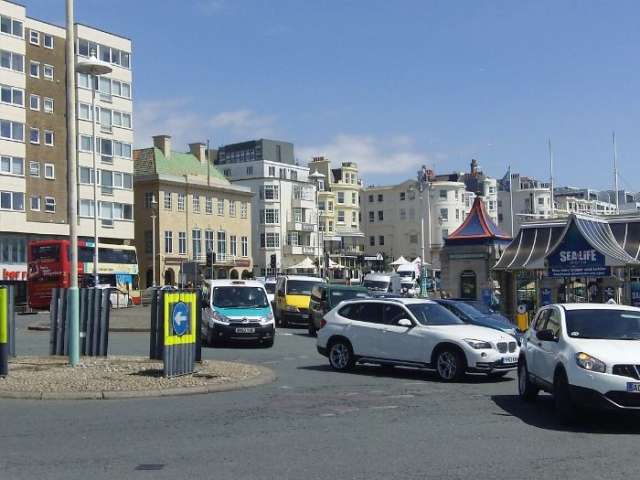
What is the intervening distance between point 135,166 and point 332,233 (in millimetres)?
34297

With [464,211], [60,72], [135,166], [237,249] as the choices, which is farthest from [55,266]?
[464,211]

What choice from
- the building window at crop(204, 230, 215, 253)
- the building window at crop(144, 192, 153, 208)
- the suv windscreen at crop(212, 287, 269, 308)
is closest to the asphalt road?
the suv windscreen at crop(212, 287, 269, 308)

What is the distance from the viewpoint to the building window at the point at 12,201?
5931 cm

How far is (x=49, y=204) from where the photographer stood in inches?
2475

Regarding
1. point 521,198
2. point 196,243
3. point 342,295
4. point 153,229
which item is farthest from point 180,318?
point 521,198

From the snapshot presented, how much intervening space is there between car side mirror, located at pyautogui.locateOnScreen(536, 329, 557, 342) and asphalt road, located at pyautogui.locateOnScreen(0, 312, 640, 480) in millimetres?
1061

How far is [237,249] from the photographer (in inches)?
3457

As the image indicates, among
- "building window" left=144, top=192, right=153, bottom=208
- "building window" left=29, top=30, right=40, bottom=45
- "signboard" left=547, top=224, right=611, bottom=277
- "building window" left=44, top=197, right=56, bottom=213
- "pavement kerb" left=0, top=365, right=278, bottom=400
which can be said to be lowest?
"pavement kerb" left=0, top=365, right=278, bottom=400

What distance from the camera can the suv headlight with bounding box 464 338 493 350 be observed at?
15.4 metres

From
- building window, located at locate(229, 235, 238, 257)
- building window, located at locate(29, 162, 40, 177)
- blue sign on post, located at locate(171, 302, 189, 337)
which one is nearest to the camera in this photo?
blue sign on post, located at locate(171, 302, 189, 337)

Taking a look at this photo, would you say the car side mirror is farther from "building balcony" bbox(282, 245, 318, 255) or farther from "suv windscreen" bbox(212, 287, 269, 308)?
"building balcony" bbox(282, 245, 318, 255)

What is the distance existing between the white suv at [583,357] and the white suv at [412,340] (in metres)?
2.19

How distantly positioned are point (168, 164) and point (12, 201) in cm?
2393

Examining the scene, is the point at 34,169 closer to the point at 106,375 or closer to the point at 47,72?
the point at 47,72
